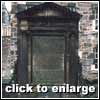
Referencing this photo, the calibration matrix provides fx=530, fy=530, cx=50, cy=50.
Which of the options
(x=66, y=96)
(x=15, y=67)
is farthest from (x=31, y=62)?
(x=66, y=96)

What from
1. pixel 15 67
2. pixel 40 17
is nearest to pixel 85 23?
pixel 40 17

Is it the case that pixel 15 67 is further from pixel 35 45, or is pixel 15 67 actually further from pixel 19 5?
pixel 19 5

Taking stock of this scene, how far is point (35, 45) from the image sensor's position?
11.1 metres

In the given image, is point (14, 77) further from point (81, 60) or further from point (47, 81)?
point (81, 60)

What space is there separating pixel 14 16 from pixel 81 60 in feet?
5.49

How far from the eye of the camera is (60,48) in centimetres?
1106

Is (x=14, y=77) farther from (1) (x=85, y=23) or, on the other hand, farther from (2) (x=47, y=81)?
(1) (x=85, y=23)

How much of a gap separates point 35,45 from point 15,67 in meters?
0.62

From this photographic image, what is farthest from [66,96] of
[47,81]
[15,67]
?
[15,67]

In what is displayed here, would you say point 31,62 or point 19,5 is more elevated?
point 19,5

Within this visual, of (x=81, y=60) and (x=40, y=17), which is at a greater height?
(x=40, y=17)

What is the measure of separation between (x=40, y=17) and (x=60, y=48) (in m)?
0.77

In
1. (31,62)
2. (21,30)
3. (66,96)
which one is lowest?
(66,96)

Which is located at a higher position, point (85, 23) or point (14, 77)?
point (85, 23)
